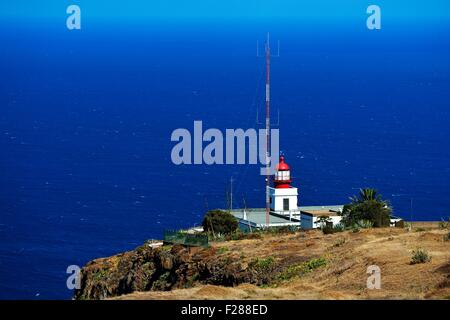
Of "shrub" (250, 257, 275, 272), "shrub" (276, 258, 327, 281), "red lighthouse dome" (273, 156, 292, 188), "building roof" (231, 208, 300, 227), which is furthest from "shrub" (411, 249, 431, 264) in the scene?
"red lighthouse dome" (273, 156, 292, 188)

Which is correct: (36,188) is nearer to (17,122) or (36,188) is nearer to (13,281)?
(13,281)

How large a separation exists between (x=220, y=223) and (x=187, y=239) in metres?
6.48

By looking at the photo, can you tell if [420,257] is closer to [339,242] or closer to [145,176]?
[339,242]

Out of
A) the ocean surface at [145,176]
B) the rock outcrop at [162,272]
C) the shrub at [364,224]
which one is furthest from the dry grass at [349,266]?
the ocean surface at [145,176]

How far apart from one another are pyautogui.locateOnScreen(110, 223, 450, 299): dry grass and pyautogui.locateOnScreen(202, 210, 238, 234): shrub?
5.97m

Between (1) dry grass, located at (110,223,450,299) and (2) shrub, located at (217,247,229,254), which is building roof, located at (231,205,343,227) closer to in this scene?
(1) dry grass, located at (110,223,450,299)

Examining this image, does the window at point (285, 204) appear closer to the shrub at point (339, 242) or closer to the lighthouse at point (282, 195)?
the lighthouse at point (282, 195)

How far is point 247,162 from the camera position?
13675cm

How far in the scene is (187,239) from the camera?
170ft

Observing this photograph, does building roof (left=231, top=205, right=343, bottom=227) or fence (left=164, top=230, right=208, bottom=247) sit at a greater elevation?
building roof (left=231, top=205, right=343, bottom=227)

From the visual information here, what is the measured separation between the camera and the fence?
5072 centimetres

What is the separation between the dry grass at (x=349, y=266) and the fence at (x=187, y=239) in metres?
0.64

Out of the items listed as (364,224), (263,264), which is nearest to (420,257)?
(263,264)
